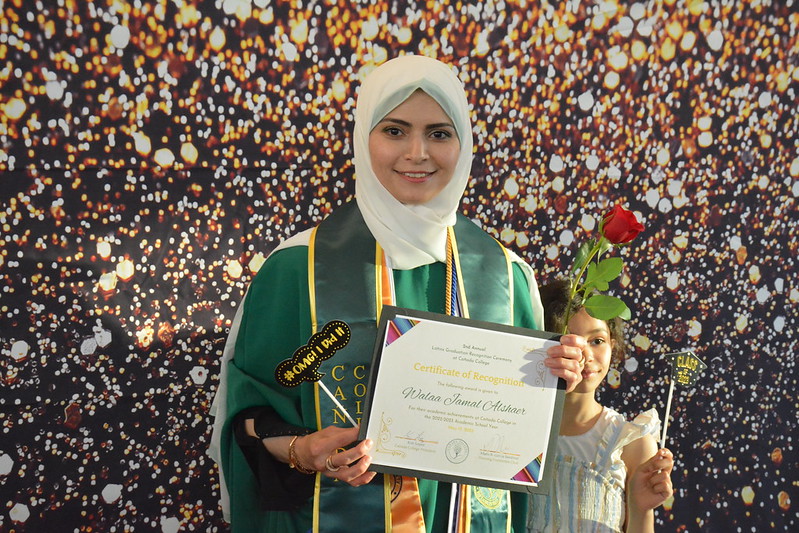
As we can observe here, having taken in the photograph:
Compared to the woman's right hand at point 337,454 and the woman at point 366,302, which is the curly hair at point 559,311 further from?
the woman's right hand at point 337,454

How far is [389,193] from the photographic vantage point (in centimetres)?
145

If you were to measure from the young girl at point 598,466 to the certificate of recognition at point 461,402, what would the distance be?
35 centimetres

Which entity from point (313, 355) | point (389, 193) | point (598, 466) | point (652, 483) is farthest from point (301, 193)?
point (652, 483)

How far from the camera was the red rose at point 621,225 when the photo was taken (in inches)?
54.6

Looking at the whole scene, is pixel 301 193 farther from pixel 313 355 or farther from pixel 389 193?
pixel 313 355

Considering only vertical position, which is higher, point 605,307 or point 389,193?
point 389,193

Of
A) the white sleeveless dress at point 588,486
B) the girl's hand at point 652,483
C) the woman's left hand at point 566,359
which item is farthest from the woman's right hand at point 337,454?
the girl's hand at point 652,483

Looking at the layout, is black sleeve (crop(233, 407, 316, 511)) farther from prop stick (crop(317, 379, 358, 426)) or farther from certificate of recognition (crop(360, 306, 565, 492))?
certificate of recognition (crop(360, 306, 565, 492))

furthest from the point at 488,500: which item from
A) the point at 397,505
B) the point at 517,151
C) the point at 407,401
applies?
the point at 517,151

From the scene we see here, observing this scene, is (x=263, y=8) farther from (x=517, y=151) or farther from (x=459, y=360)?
(x=459, y=360)

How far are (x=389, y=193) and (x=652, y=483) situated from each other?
0.84 m

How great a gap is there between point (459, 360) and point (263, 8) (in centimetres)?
102

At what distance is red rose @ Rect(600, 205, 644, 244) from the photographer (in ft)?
4.55

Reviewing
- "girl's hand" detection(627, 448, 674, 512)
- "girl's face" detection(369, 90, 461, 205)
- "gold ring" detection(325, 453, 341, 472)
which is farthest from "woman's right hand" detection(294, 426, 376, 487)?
"girl's hand" detection(627, 448, 674, 512)
